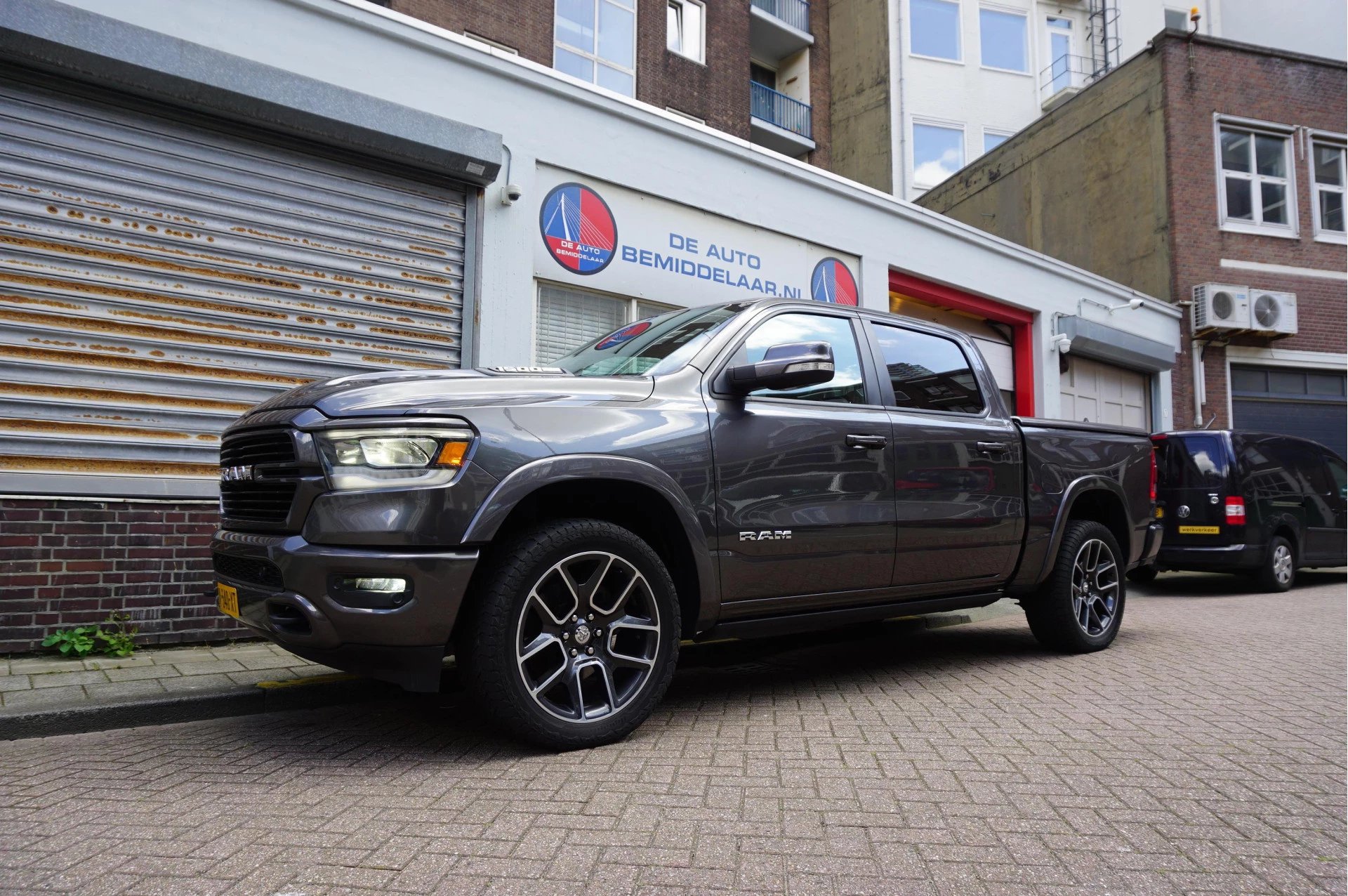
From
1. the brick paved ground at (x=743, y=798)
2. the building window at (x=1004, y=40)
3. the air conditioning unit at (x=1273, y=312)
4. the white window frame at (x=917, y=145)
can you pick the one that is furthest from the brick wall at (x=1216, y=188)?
the brick paved ground at (x=743, y=798)

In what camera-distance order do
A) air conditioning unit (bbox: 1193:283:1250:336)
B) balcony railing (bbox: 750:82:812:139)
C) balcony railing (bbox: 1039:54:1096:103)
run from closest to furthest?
air conditioning unit (bbox: 1193:283:1250:336) → balcony railing (bbox: 750:82:812:139) → balcony railing (bbox: 1039:54:1096:103)

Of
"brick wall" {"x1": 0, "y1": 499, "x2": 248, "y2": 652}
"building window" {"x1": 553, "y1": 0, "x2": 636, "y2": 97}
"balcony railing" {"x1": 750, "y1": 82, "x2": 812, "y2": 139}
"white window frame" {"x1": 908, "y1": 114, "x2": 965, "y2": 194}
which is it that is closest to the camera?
"brick wall" {"x1": 0, "y1": 499, "x2": 248, "y2": 652}

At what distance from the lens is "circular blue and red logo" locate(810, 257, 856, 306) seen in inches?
419

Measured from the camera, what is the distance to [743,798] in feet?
9.38

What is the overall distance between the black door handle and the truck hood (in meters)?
1.07

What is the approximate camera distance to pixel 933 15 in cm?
2342

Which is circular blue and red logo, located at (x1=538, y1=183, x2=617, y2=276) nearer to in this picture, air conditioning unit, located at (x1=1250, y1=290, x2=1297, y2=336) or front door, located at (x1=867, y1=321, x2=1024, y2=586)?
front door, located at (x1=867, y1=321, x2=1024, y2=586)

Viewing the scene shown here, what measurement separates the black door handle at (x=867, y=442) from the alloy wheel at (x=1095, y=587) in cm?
189

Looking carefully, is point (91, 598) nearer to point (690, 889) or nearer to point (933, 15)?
point (690, 889)

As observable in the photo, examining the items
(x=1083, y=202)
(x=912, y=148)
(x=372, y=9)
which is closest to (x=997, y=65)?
(x=912, y=148)

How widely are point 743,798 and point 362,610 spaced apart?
1.42 meters

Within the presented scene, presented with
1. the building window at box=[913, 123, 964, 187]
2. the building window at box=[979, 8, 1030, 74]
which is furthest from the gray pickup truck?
the building window at box=[979, 8, 1030, 74]

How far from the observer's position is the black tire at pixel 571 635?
3.16 meters

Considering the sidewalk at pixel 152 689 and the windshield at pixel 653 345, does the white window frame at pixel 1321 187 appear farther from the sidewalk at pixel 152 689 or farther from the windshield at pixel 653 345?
the sidewalk at pixel 152 689
